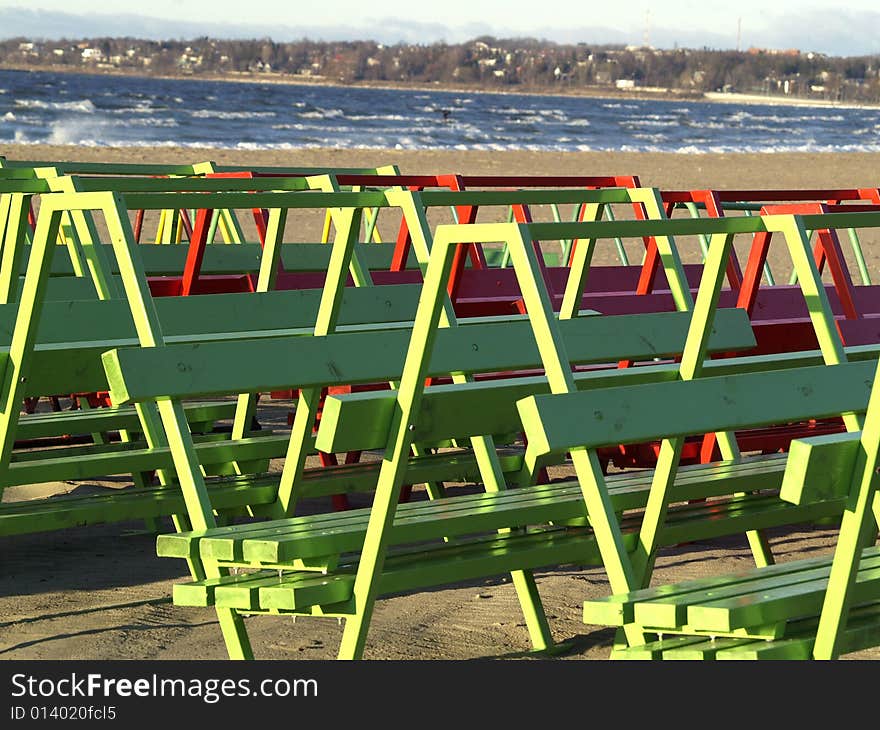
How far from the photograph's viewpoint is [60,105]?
56.4 metres

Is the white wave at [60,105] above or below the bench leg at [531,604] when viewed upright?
below

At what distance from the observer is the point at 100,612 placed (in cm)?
464

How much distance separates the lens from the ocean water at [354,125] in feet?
Answer: 151

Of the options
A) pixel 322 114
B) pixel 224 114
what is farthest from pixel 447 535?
pixel 322 114

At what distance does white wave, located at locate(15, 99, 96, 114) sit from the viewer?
5500cm

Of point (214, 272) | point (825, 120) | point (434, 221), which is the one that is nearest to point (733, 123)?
point (825, 120)

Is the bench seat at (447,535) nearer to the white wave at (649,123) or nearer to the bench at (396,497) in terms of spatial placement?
the bench at (396,497)

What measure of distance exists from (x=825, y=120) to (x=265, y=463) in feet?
279

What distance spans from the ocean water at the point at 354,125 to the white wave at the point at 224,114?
0.13ft

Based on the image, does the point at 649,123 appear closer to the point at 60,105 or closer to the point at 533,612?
the point at 60,105

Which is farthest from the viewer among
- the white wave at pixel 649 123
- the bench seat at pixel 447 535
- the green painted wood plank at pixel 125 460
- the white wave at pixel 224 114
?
the white wave at pixel 649 123

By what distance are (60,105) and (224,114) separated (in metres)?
6.22

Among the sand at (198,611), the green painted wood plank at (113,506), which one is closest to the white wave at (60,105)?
the sand at (198,611)

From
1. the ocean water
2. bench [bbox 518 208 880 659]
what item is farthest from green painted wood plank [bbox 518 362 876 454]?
the ocean water
